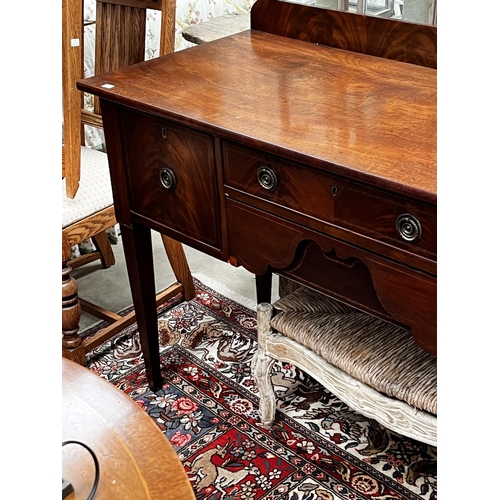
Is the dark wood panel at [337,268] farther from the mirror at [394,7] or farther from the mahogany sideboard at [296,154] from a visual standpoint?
the mirror at [394,7]

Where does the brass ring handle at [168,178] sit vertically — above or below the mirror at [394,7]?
below

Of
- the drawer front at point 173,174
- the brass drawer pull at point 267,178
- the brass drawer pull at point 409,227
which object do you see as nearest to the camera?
the brass drawer pull at point 409,227

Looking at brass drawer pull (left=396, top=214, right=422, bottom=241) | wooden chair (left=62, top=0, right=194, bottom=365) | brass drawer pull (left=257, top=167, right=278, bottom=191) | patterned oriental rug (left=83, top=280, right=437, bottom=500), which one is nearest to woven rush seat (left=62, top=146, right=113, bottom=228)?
wooden chair (left=62, top=0, right=194, bottom=365)

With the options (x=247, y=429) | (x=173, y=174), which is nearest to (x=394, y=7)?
(x=173, y=174)

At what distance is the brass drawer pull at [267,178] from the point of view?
4.04 ft

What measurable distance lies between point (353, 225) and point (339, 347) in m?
0.35

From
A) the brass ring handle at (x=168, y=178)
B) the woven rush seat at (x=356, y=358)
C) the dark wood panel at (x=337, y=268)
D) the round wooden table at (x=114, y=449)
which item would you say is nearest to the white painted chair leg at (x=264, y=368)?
the woven rush seat at (x=356, y=358)

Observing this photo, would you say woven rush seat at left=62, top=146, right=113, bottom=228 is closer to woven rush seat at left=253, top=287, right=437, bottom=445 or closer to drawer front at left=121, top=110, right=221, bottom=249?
drawer front at left=121, top=110, right=221, bottom=249

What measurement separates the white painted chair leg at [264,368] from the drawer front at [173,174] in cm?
20

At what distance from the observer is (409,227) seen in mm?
1061

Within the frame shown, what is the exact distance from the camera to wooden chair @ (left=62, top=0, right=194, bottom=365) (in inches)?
63.1
